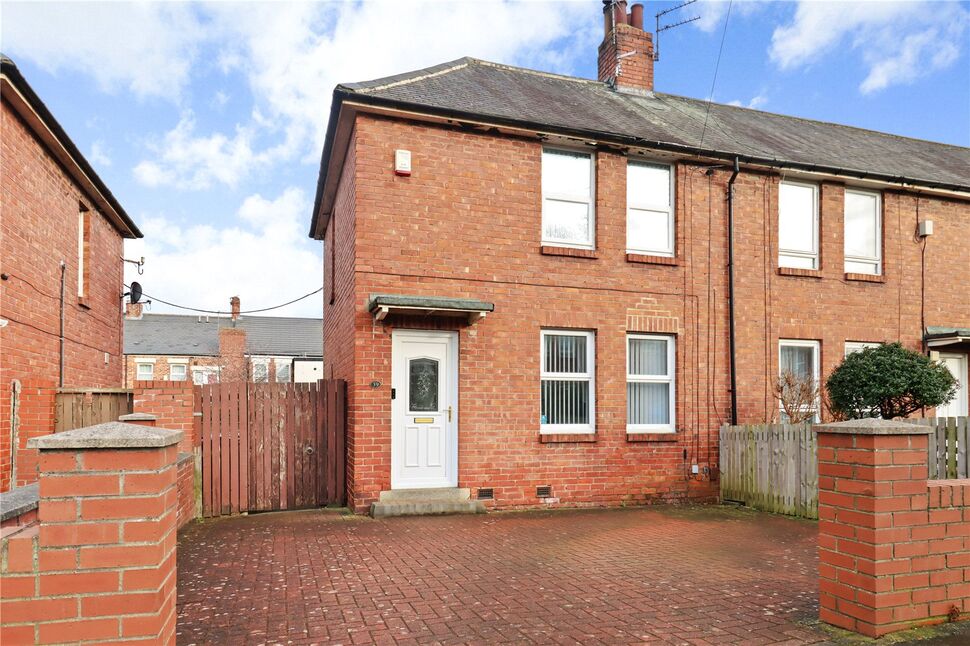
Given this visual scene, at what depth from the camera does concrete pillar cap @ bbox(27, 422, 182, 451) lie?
2814 millimetres

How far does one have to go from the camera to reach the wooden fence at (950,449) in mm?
8750

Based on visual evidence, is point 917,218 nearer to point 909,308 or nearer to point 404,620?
point 909,308

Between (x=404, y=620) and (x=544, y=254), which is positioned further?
(x=544, y=254)

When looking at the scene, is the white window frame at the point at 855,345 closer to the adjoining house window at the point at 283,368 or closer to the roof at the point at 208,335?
the roof at the point at 208,335

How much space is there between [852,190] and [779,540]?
756cm

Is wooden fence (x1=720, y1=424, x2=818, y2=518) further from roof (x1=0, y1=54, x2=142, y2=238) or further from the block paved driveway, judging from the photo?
roof (x1=0, y1=54, x2=142, y2=238)

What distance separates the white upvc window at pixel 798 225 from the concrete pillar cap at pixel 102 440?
1125cm

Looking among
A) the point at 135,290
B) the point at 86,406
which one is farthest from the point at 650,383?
the point at 135,290

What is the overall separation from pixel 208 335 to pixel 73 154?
3228cm

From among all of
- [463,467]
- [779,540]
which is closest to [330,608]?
[463,467]

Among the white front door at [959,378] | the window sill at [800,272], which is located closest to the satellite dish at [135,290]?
the window sill at [800,272]

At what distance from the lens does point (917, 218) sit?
12812mm

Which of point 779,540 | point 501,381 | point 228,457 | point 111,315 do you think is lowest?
point 779,540

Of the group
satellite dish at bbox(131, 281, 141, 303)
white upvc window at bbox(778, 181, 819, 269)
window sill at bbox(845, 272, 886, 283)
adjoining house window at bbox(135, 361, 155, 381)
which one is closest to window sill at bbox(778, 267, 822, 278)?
white upvc window at bbox(778, 181, 819, 269)
